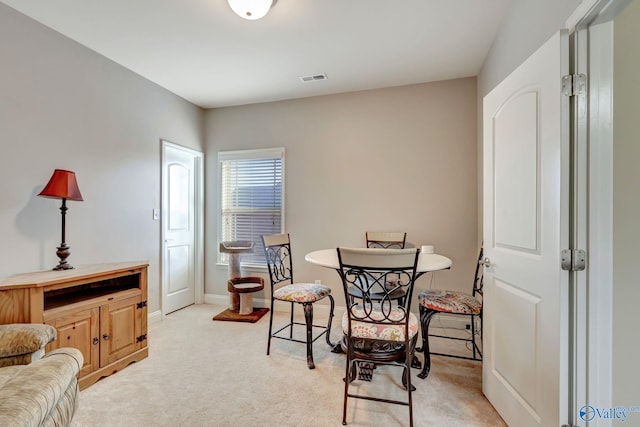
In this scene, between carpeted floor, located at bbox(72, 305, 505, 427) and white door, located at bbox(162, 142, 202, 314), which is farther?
white door, located at bbox(162, 142, 202, 314)

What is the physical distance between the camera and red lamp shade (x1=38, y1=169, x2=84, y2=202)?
2094 mm

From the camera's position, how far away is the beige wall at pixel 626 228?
4.19ft

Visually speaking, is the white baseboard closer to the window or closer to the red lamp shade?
the window

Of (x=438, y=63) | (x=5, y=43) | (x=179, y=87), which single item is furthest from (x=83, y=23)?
(x=438, y=63)

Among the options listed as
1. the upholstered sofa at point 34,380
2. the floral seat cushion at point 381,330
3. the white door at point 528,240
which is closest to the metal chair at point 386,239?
the white door at point 528,240

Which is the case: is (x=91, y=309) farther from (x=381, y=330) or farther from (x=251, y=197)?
(x=251, y=197)

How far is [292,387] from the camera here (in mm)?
2035

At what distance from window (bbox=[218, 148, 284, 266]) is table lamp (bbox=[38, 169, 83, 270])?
1.86 metres

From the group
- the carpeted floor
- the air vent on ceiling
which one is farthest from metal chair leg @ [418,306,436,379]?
the air vent on ceiling

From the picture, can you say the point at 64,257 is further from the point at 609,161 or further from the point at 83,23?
the point at 609,161

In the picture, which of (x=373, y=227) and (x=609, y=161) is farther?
(x=373, y=227)

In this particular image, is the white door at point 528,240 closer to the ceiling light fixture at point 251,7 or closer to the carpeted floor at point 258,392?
the carpeted floor at point 258,392

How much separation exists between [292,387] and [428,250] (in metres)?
1.54

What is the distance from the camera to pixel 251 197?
3920mm
